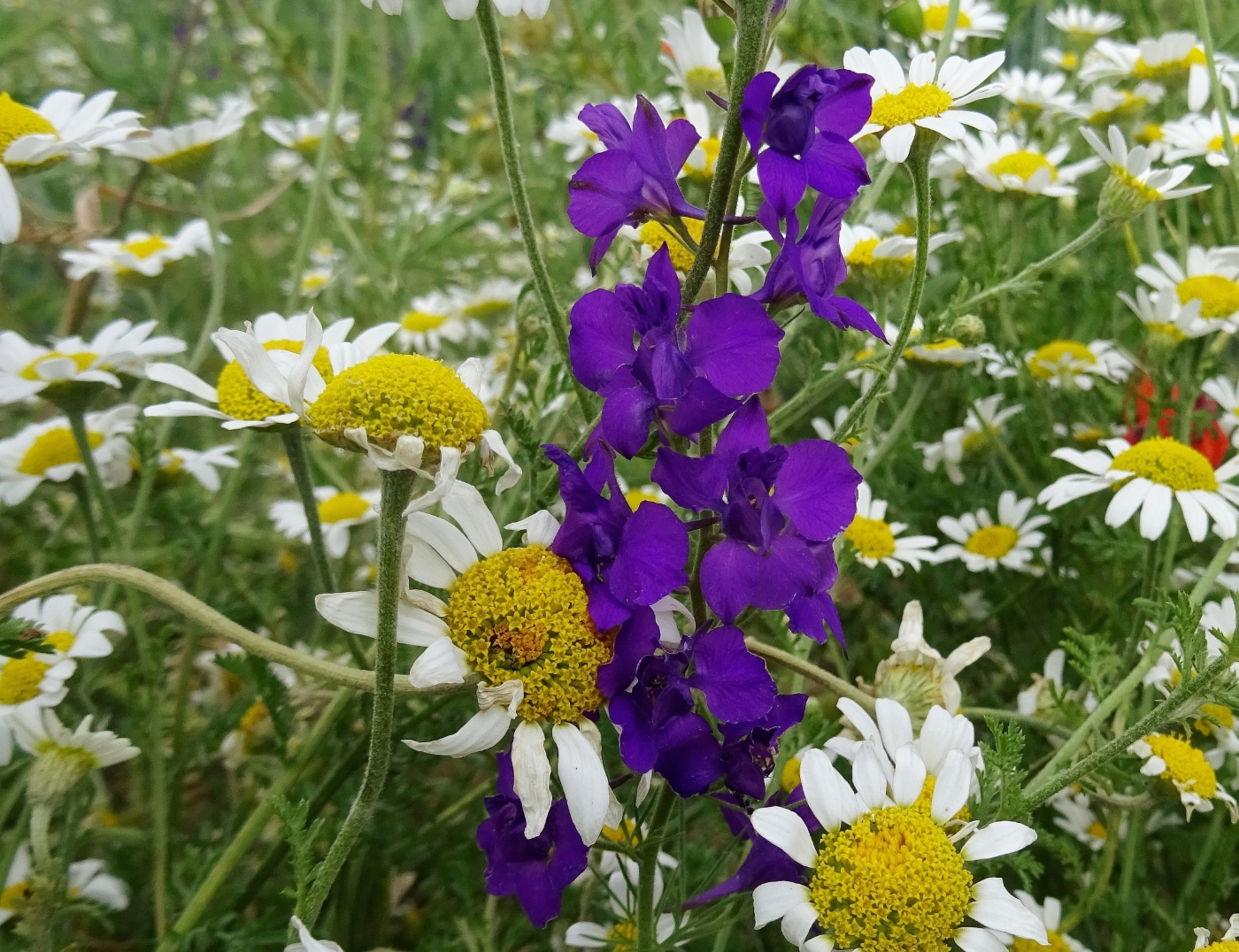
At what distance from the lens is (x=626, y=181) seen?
0.58m

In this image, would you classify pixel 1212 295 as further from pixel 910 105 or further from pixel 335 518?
pixel 335 518

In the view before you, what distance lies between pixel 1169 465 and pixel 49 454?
118 centimetres

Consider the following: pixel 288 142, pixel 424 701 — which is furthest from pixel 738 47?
pixel 288 142

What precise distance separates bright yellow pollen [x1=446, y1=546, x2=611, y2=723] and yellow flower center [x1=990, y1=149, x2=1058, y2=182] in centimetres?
92

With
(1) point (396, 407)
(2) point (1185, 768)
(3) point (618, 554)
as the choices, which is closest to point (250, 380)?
(1) point (396, 407)

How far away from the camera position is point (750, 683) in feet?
1.83

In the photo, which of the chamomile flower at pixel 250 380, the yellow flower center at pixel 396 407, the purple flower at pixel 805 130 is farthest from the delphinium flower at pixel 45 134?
the purple flower at pixel 805 130

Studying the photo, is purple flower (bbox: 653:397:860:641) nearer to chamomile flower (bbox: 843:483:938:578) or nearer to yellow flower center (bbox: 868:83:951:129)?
yellow flower center (bbox: 868:83:951:129)

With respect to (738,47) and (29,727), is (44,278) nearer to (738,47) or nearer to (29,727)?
(29,727)

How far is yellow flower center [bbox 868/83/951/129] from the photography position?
75 centimetres

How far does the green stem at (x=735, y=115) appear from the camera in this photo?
1.62 feet

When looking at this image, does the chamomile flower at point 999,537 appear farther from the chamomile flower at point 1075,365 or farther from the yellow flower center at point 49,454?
the yellow flower center at point 49,454

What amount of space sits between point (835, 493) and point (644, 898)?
0.32 meters

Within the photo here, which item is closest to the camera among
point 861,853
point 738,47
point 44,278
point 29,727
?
point 738,47
